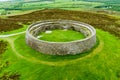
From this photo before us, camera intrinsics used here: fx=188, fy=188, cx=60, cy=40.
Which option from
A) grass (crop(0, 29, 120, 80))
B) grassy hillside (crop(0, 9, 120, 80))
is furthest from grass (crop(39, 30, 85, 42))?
grass (crop(0, 29, 120, 80))

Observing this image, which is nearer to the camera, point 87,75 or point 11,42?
point 87,75

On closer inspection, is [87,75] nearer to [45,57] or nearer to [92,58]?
[92,58]

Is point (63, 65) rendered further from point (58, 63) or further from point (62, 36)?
point (62, 36)

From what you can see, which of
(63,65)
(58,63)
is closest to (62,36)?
(58,63)

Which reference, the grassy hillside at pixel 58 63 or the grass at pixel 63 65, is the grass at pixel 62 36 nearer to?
the grassy hillside at pixel 58 63

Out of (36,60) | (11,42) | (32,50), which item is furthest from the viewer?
(11,42)

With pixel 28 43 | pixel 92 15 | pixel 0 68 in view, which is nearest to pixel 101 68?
pixel 28 43
